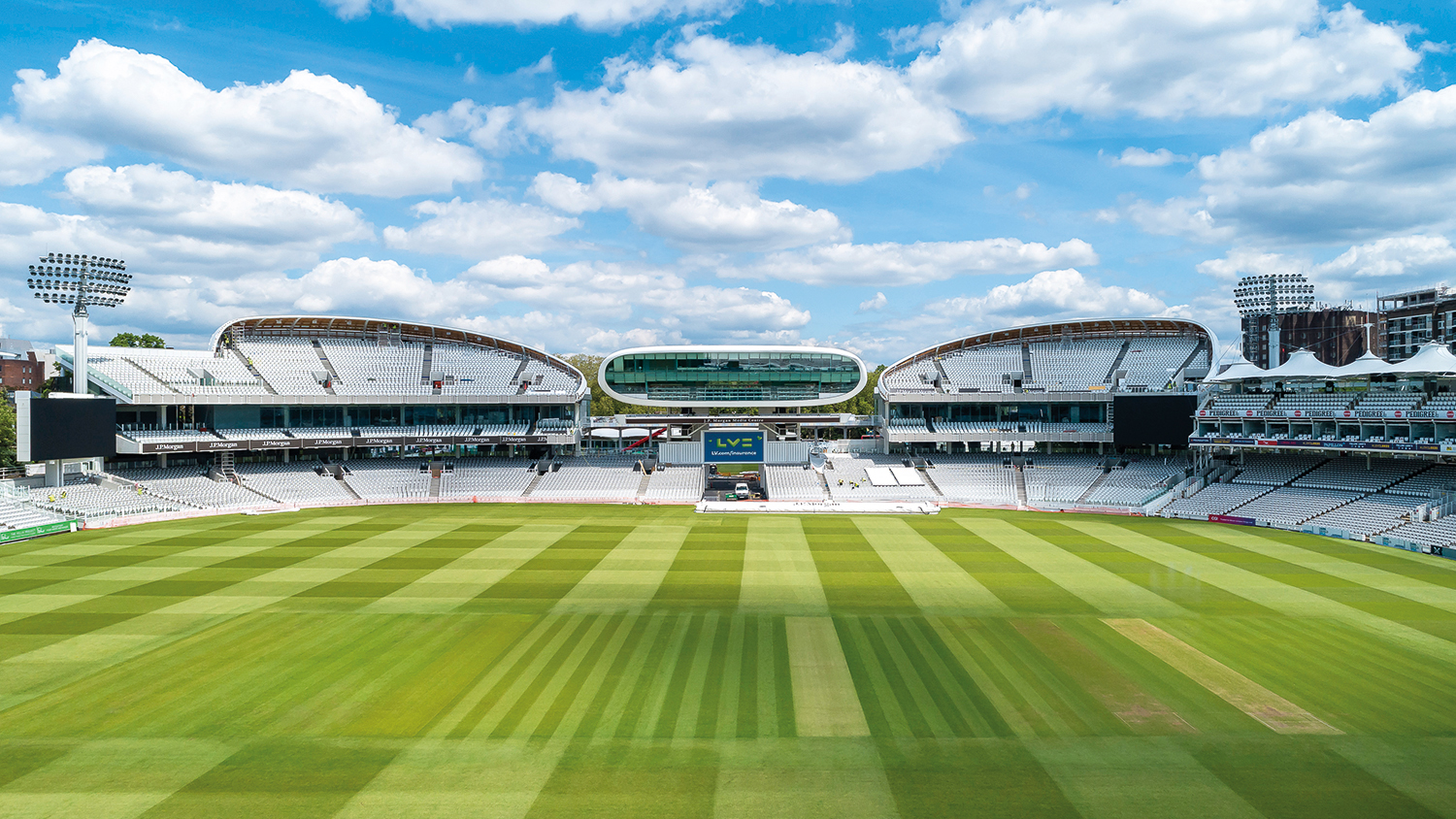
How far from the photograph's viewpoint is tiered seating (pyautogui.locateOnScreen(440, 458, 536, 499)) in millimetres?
52594

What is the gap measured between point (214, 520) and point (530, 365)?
27376mm

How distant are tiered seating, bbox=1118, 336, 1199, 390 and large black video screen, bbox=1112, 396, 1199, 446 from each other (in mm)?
8338

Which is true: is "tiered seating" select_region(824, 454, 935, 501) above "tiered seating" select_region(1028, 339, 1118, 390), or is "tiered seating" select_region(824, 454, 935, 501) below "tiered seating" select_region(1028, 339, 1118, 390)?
below

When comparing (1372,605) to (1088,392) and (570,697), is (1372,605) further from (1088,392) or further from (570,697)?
(1088,392)

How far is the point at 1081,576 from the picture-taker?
90.9ft

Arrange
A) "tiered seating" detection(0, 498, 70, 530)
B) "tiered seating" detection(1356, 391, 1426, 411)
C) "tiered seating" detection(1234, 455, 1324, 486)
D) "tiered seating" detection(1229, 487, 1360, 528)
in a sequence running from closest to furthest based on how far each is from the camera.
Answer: "tiered seating" detection(0, 498, 70, 530), "tiered seating" detection(1229, 487, 1360, 528), "tiered seating" detection(1356, 391, 1426, 411), "tiered seating" detection(1234, 455, 1324, 486)

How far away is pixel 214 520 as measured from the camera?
138 feet

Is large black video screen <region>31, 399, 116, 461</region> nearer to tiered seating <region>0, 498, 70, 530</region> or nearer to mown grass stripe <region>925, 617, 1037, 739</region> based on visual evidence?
tiered seating <region>0, 498, 70, 530</region>

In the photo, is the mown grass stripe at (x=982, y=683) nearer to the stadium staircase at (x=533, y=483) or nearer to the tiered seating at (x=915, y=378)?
the stadium staircase at (x=533, y=483)

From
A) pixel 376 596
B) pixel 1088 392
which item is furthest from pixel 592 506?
pixel 1088 392

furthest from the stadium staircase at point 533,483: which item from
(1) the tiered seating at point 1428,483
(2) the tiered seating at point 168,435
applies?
(1) the tiered seating at point 1428,483

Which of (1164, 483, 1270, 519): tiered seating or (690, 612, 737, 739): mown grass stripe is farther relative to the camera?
(1164, 483, 1270, 519): tiered seating

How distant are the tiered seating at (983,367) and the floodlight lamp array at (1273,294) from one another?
17.2 m

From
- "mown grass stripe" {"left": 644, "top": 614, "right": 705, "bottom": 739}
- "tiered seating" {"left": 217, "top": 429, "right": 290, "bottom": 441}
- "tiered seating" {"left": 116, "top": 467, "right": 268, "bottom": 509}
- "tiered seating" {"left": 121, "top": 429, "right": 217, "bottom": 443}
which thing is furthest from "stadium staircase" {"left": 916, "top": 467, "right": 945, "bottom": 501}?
"tiered seating" {"left": 121, "top": 429, "right": 217, "bottom": 443}
